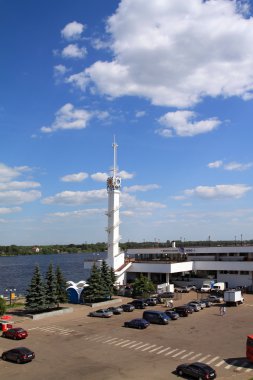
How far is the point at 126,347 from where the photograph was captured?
37219 mm

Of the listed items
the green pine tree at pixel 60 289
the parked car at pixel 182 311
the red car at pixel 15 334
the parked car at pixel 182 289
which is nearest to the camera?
the red car at pixel 15 334

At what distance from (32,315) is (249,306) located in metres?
29.3

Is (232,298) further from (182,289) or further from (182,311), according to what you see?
(182,289)

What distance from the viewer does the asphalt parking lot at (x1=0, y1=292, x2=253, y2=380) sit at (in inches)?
1188

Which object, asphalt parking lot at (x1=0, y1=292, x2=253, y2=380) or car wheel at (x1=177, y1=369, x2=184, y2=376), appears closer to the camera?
car wheel at (x1=177, y1=369, x2=184, y2=376)

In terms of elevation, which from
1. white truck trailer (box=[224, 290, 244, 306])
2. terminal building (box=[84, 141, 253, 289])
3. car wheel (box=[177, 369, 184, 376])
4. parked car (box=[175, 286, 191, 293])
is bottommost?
car wheel (box=[177, 369, 184, 376])

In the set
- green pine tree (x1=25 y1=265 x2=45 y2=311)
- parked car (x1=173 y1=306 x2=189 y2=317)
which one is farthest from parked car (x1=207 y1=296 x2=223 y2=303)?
green pine tree (x1=25 y1=265 x2=45 y2=311)

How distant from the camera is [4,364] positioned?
32.6m

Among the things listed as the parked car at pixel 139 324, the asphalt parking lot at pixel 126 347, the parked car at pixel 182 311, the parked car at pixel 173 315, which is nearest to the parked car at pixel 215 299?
the asphalt parking lot at pixel 126 347

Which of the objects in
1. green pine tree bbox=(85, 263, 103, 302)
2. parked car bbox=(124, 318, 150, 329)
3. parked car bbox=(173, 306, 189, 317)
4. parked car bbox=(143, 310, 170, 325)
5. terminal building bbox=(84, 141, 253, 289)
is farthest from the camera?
terminal building bbox=(84, 141, 253, 289)

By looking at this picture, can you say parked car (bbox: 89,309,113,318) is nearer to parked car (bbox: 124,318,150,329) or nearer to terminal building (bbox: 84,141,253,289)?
parked car (bbox: 124,318,150,329)

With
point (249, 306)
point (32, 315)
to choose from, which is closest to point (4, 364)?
point (32, 315)

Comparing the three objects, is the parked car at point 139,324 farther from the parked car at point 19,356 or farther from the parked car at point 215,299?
the parked car at point 215,299

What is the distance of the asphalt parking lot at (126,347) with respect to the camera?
3019 cm
